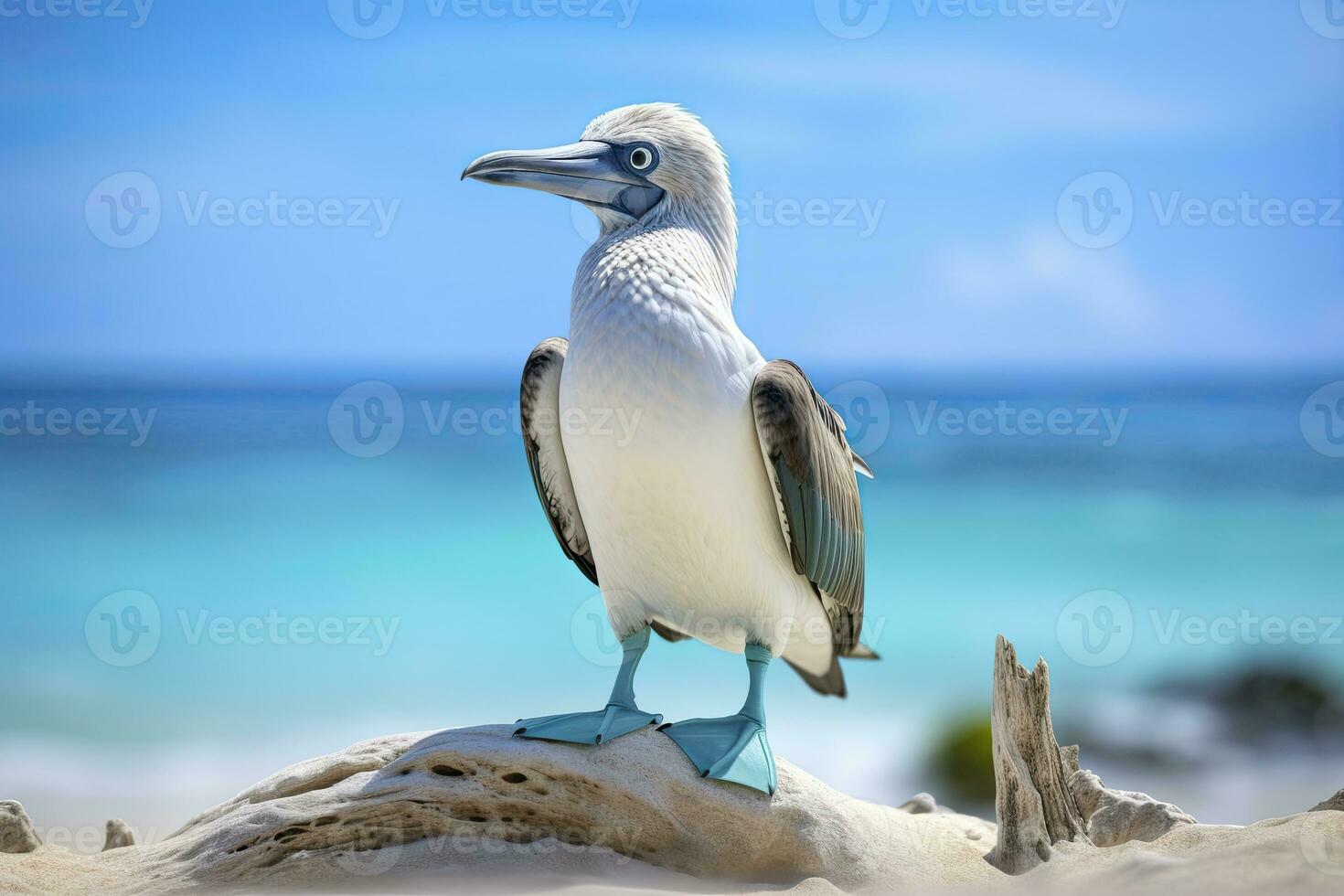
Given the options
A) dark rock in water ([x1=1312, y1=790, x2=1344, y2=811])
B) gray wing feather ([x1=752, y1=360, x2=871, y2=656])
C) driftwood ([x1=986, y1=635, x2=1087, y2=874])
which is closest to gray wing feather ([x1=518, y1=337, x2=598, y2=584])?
gray wing feather ([x1=752, y1=360, x2=871, y2=656])

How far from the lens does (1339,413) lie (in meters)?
13.9

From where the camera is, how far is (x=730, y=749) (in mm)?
4766

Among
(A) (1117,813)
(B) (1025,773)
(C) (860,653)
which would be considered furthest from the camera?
(C) (860,653)

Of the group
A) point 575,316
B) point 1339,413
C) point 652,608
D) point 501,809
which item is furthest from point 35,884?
point 1339,413

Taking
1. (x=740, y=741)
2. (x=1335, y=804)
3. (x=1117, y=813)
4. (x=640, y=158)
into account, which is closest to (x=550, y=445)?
(x=640, y=158)

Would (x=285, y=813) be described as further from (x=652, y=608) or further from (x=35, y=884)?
(x=652, y=608)

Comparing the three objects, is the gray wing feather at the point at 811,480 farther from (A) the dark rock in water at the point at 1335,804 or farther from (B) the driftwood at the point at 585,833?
(A) the dark rock in water at the point at 1335,804

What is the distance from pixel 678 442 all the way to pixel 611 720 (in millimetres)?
1213

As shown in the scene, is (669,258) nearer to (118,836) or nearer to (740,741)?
(740,741)

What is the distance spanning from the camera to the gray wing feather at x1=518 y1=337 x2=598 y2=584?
508 centimetres

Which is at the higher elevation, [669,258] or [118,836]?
[669,258]

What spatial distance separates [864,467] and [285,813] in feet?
10.00

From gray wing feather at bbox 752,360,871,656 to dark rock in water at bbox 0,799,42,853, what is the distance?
3.53 meters

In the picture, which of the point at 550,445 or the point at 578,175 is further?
the point at 550,445
